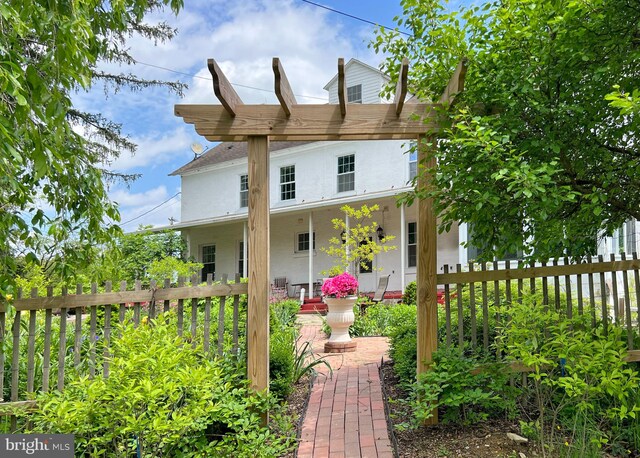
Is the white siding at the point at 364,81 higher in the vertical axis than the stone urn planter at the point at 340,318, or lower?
higher

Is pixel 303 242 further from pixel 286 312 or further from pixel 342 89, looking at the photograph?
pixel 342 89

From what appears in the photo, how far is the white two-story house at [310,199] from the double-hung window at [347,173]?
0.03 m

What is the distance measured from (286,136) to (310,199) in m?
12.5

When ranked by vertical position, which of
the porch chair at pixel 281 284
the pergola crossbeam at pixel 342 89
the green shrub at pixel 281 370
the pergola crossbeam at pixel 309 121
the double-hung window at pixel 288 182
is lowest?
the green shrub at pixel 281 370

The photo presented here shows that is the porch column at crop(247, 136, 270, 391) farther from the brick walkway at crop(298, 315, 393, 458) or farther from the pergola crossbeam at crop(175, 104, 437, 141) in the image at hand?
the brick walkway at crop(298, 315, 393, 458)

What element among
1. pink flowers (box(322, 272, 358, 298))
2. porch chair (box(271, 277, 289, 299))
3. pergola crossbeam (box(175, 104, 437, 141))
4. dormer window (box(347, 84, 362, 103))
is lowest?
porch chair (box(271, 277, 289, 299))

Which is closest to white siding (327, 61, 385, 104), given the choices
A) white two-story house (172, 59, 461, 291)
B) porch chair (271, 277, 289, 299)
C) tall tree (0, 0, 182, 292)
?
white two-story house (172, 59, 461, 291)

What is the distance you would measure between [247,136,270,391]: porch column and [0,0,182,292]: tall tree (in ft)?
4.81

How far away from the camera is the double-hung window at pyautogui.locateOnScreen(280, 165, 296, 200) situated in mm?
17766

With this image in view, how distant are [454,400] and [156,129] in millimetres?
13267

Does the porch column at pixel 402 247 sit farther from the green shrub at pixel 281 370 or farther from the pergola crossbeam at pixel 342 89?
the pergola crossbeam at pixel 342 89

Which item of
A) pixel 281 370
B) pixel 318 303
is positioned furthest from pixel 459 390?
pixel 318 303

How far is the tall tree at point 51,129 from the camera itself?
2.55 m

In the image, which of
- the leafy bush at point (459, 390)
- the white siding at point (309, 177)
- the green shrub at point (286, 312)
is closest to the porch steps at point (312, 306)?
the white siding at point (309, 177)
